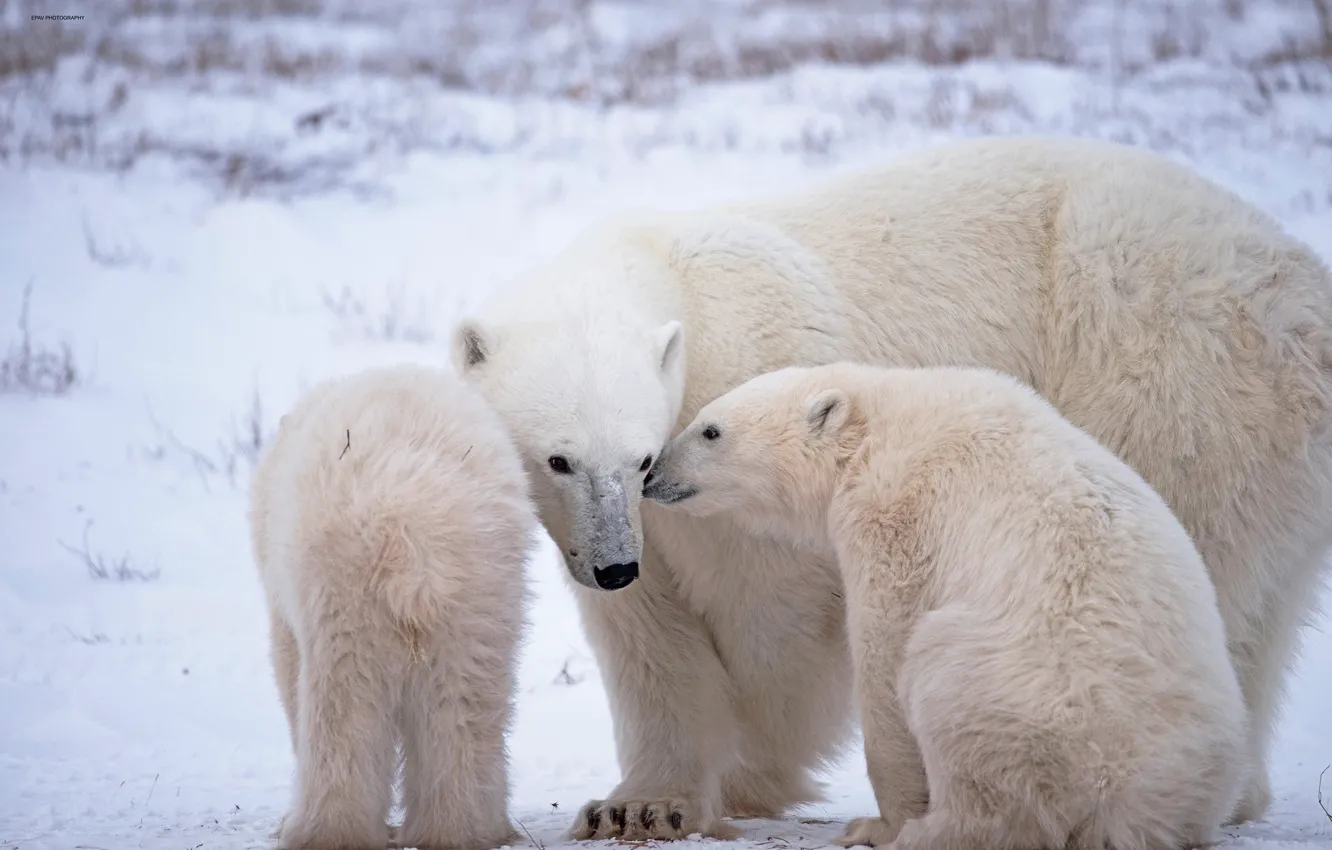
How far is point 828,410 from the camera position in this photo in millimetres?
4156

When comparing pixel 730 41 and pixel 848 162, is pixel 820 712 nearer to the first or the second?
pixel 848 162

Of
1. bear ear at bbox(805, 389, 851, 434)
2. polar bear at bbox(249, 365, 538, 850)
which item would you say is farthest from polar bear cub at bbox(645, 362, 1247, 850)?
polar bear at bbox(249, 365, 538, 850)

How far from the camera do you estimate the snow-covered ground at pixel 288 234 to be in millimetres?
5648

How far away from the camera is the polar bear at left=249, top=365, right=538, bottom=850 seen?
347 cm

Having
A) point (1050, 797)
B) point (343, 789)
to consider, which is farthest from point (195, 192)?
point (1050, 797)

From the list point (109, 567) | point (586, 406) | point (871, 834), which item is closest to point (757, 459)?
point (586, 406)

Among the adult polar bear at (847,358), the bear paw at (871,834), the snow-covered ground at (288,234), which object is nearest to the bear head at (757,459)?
the adult polar bear at (847,358)

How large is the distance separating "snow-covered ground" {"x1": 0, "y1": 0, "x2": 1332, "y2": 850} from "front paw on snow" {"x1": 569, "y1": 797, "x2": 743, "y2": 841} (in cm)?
19

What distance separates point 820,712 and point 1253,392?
175 centimetres

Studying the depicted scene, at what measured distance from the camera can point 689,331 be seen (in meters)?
4.70

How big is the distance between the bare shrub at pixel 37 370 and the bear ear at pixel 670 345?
5370mm

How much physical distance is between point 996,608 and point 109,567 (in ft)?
16.0

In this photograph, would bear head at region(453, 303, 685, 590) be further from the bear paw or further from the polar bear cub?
the bear paw

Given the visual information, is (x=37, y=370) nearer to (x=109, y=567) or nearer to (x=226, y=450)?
(x=226, y=450)
